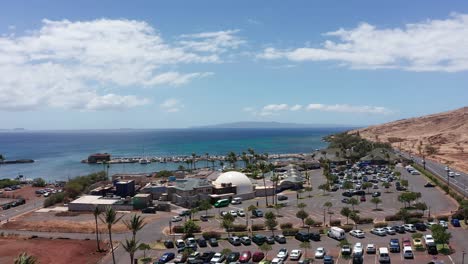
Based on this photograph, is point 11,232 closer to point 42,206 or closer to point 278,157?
point 42,206

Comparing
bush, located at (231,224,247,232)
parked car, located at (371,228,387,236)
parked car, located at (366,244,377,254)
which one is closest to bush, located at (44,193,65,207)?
bush, located at (231,224,247,232)

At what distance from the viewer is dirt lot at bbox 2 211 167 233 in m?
49.0

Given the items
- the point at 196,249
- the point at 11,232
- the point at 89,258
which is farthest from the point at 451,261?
the point at 11,232

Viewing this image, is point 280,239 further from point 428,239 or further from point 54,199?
point 54,199

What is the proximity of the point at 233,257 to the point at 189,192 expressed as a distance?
27725 mm

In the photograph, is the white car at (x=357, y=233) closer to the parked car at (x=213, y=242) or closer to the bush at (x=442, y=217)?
the bush at (x=442, y=217)

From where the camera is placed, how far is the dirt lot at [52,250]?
38438 millimetres

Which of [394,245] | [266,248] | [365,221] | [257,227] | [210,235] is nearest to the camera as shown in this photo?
[266,248]

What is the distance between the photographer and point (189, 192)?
61125 mm

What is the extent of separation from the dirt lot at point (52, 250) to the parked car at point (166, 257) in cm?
661

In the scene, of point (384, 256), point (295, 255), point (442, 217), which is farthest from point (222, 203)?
point (384, 256)

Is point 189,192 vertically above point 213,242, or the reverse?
point 189,192

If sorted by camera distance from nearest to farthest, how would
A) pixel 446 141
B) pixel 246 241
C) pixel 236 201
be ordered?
pixel 246 241 < pixel 236 201 < pixel 446 141

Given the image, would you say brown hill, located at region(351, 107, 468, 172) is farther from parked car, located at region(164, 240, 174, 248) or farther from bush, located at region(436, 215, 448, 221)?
parked car, located at region(164, 240, 174, 248)
